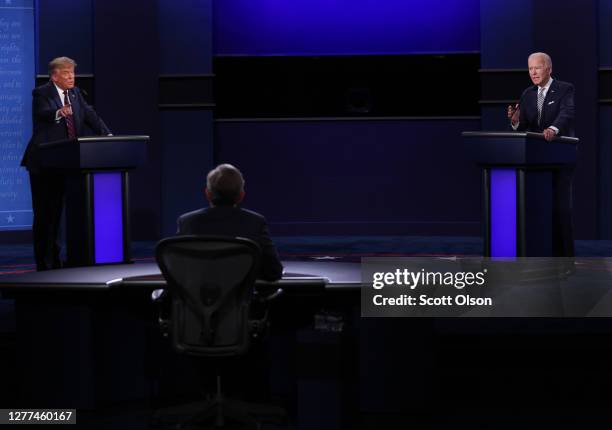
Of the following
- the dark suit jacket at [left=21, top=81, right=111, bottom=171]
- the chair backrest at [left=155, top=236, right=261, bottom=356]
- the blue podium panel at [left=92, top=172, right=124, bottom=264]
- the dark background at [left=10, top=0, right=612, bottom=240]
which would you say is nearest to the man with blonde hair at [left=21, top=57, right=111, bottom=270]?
the dark suit jacket at [left=21, top=81, right=111, bottom=171]

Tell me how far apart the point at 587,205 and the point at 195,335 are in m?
6.49

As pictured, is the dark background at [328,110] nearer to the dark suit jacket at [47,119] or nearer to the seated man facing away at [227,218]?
the dark suit jacket at [47,119]

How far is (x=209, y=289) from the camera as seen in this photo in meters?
4.30

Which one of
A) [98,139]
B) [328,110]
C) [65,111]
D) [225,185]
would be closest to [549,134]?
[98,139]

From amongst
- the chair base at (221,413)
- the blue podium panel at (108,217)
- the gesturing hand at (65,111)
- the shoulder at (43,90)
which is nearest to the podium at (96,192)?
the blue podium panel at (108,217)

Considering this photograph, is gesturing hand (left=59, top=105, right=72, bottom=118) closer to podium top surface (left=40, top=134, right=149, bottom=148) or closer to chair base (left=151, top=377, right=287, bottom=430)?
podium top surface (left=40, top=134, right=149, bottom=148)

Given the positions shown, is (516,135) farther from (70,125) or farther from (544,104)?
(70,125)

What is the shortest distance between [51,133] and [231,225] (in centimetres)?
313

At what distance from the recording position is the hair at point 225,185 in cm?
451

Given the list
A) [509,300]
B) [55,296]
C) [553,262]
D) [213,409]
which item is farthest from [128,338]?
[553,262]

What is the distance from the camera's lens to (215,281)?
428 cm

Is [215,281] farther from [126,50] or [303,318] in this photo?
[126,50]

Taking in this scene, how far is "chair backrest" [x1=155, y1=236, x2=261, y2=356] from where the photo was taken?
4.23m

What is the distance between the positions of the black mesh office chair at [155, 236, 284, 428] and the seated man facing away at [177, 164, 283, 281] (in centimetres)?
24
